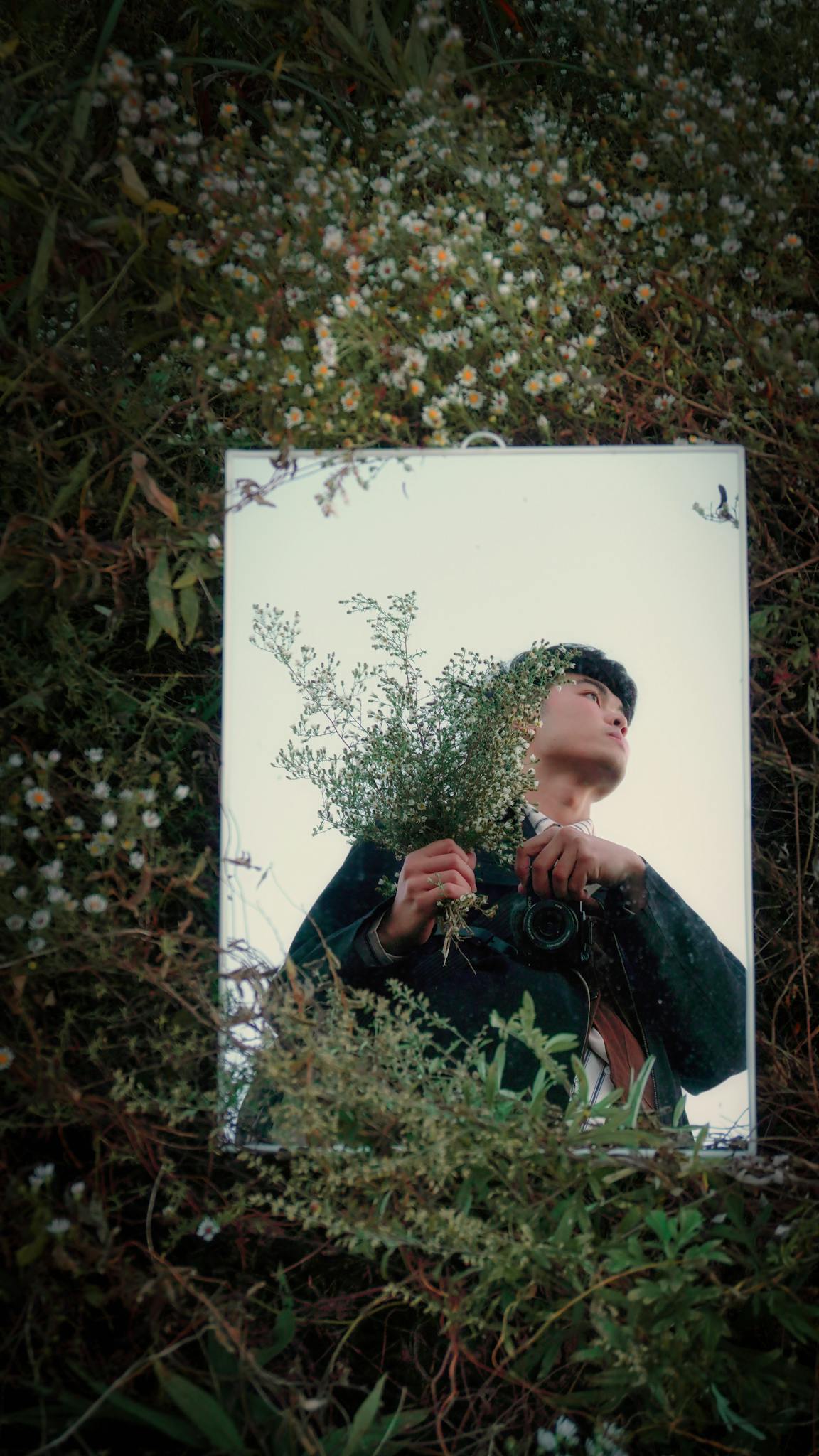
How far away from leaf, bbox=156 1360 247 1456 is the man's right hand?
58 centimetres

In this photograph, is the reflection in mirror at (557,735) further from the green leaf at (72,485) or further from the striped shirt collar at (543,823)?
the green leaf at (72,485)

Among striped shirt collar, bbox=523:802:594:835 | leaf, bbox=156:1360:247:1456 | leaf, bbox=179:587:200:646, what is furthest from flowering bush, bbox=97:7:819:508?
leaf, bbox=156:1360:247:1456

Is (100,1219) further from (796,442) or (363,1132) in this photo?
(796,442)

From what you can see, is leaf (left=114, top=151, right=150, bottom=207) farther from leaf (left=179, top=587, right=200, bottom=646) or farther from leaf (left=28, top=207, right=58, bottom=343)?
leaf (left=179, top=587, right=200, bottom=646)

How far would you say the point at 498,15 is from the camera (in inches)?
61.4

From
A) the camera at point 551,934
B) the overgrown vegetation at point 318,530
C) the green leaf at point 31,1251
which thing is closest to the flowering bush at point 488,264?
the overgrown vegetation at point 318,530

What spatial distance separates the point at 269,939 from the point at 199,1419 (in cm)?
58

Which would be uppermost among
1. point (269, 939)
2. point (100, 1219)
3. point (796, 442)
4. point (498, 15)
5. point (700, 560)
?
point (498, 15)

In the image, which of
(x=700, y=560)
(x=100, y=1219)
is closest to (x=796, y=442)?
(x=700, y=560)

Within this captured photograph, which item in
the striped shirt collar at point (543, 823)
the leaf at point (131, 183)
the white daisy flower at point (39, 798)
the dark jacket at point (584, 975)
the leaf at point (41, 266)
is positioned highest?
the leaf at point (131, 183)

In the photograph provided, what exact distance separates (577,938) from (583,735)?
297 mm

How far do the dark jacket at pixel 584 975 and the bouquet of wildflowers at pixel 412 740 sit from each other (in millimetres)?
35

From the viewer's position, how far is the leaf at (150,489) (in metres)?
1.37

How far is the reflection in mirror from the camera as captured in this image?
143 centimetres
